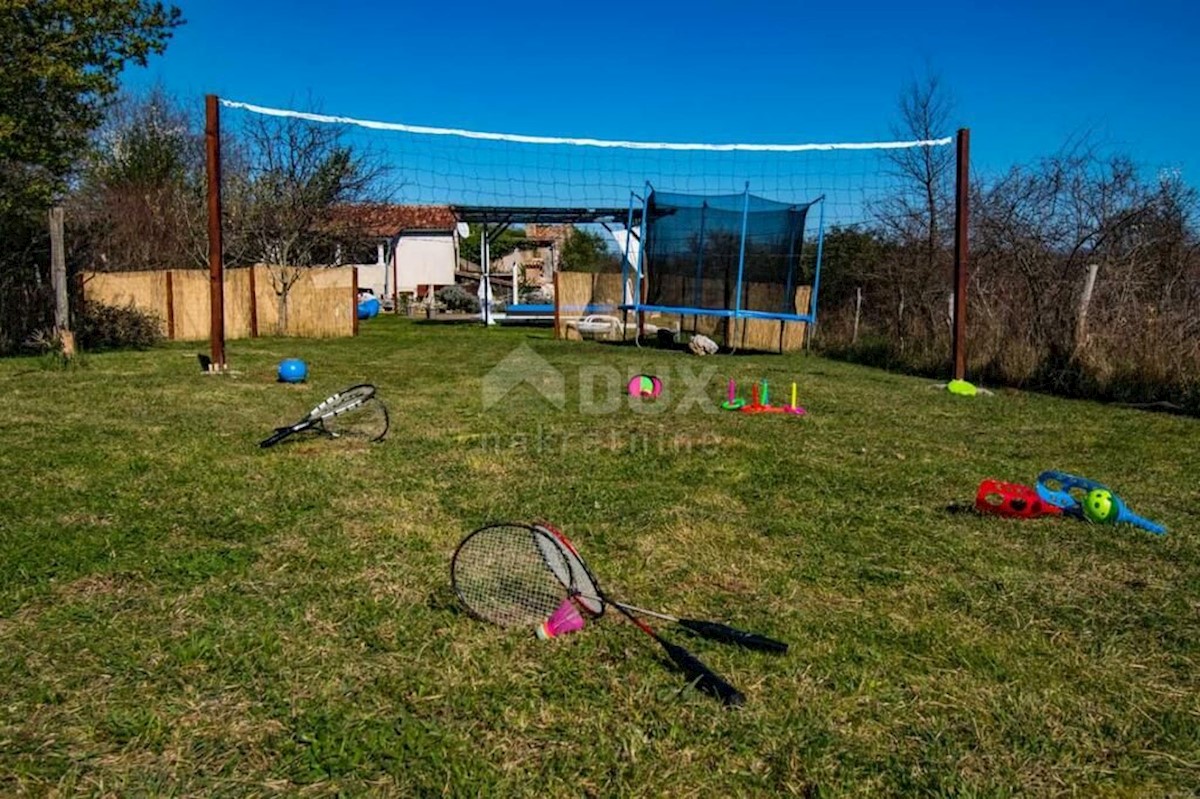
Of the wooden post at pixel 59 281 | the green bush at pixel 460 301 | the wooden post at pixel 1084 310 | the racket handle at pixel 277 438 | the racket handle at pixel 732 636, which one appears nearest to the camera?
the racket handle at pixel 732 636

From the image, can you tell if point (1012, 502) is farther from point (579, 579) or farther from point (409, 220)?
point (409, 220)

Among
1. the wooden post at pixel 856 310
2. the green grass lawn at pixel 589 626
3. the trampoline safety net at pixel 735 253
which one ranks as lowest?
the green grass lawn at pixel 589 626

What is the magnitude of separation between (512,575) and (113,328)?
1537 centimetres

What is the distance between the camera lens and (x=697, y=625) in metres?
3.16

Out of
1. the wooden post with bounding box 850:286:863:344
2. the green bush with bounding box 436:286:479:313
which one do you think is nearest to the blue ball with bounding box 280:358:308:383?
the wooden post with bounding box 850:286:863:344

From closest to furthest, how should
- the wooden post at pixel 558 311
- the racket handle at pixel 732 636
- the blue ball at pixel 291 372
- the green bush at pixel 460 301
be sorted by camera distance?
the racket handle at pixel 732 636
the blue ball at pixel 291 372
the wooden post at pixel 558 311
the green bush at pixel 460 301

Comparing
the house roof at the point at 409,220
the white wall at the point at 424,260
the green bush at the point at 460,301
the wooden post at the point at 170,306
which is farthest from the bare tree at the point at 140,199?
the white wall at the point at 424,260

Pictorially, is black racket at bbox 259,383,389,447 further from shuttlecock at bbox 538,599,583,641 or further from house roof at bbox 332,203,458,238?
house roof at bbox 332,203,458,238

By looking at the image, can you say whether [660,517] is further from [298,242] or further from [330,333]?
[298,242]

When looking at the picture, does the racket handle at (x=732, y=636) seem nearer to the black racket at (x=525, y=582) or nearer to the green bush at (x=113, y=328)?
the black racket at (x=525, y=582)

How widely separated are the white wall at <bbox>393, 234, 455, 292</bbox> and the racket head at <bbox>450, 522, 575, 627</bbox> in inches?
1605

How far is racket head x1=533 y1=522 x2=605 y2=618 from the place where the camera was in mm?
3258

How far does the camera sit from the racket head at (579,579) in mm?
3258

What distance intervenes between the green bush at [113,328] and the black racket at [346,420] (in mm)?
10108
